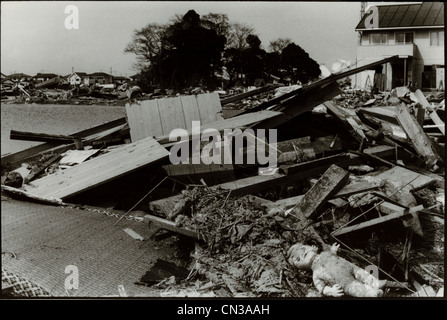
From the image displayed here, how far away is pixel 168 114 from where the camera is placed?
6.38m

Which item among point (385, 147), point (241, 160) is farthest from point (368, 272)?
point (385, 147)

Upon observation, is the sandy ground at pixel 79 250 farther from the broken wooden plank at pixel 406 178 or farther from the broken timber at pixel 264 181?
the broken wooden plank at pixel 406 178

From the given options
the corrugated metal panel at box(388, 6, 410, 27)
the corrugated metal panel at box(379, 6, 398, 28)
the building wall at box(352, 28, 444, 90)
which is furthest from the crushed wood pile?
the corrugated metal panel at box(379, 6, 398, 28)

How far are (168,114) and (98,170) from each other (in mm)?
1623

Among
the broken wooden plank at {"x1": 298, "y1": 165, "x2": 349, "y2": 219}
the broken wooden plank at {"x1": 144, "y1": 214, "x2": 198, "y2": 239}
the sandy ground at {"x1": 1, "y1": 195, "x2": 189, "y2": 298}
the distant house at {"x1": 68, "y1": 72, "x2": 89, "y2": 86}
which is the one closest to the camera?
the sandy ground at {"x1": 1, "y1": 195, "x2": 189, "y2": 298}

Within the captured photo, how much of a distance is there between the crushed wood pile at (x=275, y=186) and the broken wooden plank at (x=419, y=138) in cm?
2

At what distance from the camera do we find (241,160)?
212 inches

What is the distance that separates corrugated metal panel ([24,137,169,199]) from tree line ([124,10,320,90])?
171 cm

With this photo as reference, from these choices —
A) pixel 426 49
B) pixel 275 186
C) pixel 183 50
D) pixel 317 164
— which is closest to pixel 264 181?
pixel 275 186

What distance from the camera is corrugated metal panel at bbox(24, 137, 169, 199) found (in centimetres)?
497

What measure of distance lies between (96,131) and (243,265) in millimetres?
4833

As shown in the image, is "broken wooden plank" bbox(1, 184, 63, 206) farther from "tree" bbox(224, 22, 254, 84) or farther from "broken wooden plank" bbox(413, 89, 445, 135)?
"broken wooden plank" bbox(413, 89, 445, 135)

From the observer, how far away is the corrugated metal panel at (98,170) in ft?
16.3

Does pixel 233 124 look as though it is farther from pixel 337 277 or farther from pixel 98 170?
pixel 337 277
